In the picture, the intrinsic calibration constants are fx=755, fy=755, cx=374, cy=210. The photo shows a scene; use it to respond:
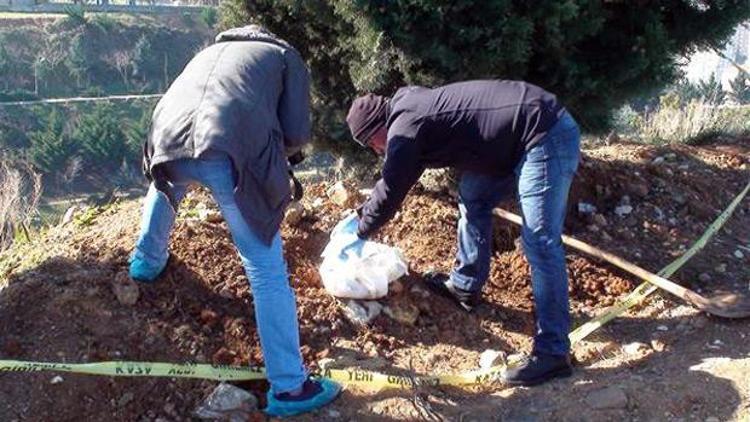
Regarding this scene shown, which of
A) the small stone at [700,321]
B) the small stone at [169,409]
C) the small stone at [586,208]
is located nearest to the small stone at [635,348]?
the small stone at [700,321]

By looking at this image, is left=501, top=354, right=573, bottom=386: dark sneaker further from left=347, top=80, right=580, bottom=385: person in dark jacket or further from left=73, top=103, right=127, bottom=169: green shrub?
left=73, top=103, right=127, bottom=169: green shrub

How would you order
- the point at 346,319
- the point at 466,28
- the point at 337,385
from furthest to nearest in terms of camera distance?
the point at 466,28
the point at 346,319
the point at 337,385

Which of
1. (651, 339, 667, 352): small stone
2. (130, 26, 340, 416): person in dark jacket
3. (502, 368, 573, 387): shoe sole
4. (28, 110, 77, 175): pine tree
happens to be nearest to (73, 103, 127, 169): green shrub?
(28, 110, 77, 175): pine tree

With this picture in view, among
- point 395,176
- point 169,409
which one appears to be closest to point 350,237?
point 395,176

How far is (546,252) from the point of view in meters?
3.59

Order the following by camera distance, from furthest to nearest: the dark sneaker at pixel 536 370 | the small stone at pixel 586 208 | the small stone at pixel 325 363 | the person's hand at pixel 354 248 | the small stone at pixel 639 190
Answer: the small stone at pixel 639 190 < the small stone at pixel 586 208 < the person's hand at pixel 354 248 < the small stone at pixel 325 363 < the dark sneaker at pixel 536 370

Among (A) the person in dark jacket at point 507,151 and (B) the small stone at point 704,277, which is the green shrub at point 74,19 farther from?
(A) the person in dark jacket at point 507,151


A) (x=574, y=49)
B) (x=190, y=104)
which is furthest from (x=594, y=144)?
(x=190, y=104)

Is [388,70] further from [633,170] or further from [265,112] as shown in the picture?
[633,170]

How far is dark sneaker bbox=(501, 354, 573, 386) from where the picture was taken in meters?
3.64

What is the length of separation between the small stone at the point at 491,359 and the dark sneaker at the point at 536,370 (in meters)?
0.16

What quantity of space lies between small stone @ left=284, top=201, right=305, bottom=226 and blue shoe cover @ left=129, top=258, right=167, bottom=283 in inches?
40.5

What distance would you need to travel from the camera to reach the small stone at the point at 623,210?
552 centimetres

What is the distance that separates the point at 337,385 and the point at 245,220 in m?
0.95
